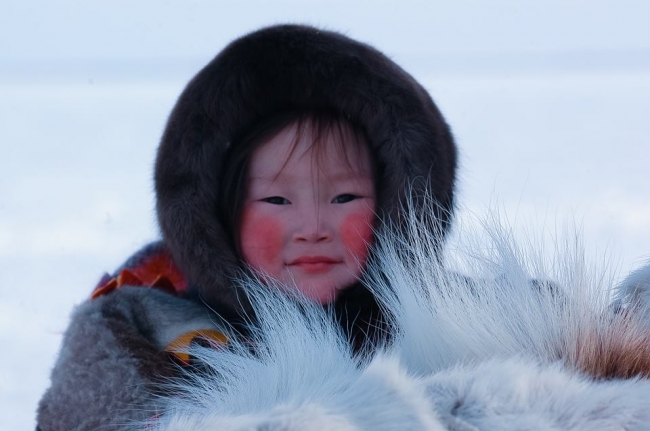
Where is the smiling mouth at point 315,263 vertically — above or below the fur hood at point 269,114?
below

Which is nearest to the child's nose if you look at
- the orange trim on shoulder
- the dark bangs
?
the dark bangs

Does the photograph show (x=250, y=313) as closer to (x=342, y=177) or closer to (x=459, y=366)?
(x=342, y=177)

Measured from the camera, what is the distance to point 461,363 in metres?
0.57

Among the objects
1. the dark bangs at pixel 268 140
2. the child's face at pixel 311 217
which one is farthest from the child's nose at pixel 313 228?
the dark bangs at pixel 268 140

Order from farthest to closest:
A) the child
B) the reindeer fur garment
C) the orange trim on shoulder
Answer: the orange trim on shoulder < the child < the reindeer fur garment

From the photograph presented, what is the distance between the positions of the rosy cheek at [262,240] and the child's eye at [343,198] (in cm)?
9

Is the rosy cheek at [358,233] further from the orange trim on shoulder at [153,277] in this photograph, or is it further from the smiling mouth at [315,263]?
the orange trim on shoulder at [153,277]

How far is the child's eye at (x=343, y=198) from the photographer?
3.59 feet

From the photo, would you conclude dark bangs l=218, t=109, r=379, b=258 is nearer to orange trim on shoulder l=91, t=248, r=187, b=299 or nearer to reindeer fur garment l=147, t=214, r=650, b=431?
orange trim on shoulder l=91, t=248, r=187, b=299

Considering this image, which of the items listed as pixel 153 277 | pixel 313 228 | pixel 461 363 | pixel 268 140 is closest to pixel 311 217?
pixel 313 228

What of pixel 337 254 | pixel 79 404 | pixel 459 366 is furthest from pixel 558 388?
pixel 79 404

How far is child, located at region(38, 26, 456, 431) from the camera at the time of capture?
1.07 metres

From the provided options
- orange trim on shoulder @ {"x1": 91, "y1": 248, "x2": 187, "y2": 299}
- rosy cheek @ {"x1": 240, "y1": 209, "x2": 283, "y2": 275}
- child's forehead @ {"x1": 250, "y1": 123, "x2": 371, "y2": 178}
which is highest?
child's forehead @ {"x1": 250, "y1": 123, "x2": 371, "y2": 178}

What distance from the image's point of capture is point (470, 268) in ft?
2.27
